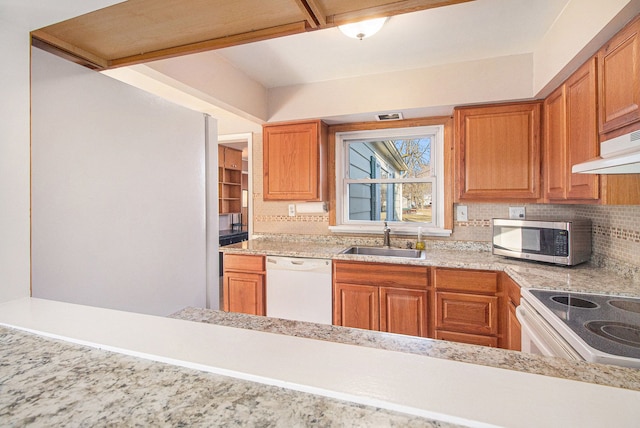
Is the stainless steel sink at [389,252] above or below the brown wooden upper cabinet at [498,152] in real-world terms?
below

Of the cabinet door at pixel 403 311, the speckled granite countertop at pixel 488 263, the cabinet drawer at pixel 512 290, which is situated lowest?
the cabinet door at pixel 403 311

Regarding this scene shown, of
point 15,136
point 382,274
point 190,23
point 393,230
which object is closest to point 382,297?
point 382,274

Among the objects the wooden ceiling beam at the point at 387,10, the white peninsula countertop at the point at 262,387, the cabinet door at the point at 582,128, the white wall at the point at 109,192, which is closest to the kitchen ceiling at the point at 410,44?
the cabinet door at the point at 582,128

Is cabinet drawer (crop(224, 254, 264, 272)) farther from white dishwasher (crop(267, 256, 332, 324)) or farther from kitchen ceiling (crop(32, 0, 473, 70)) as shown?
kitchen ceiling (crop(32, 0, 473, 70))

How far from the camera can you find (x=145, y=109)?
1044 millimetres

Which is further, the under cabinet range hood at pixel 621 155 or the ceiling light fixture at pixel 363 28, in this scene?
the ceiling light fixture at pixel 363 28

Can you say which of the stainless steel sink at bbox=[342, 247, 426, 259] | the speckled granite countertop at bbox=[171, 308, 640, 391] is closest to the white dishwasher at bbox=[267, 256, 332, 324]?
the stainless steel sink at bbox=[342, 247, 426, 259]

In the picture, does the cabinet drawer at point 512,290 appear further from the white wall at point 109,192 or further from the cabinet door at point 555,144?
the white wall at point 109,192

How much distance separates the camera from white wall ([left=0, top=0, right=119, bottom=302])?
28.8 inches

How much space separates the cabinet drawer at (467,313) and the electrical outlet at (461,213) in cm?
80

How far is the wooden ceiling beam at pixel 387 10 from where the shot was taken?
2.41ft

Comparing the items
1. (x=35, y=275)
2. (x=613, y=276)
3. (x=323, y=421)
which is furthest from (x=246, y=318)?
(x=613, y=276)

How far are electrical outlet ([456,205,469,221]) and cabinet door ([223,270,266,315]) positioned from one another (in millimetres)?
1827

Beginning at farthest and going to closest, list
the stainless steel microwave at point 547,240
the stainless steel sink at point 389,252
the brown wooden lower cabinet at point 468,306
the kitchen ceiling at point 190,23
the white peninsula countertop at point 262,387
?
the stainless steel sink at point 389,252 < the brown wooden lower cabinet at point 468,306 < the stainless steel microwave at point 547,240 < the kitchen ceiling at point 190,23 < the white peninsula countertop at point 262,387
